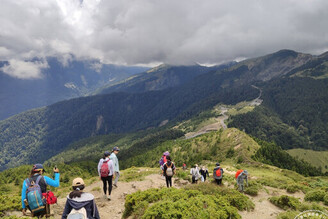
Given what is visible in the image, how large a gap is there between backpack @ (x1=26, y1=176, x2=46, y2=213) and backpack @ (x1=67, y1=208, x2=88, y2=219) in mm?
3215

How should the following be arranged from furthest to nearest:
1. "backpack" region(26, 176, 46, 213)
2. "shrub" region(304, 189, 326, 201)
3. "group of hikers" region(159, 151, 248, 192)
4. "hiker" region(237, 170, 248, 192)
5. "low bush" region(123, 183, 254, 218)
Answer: "hiker" region(237, 170, 248, 192) < "shrub" region(304, 189, 326, 201) < "group of hikers" region(159, 151, 248, 192) < "low bush" region(123, 183, 254, 218) < "backpack" region(26, 176, 46, 213)

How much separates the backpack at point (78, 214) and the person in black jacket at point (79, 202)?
0.34ft

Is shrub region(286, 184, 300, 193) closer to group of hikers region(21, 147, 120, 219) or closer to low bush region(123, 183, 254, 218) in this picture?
low bush region(123, 183, 254, 218)

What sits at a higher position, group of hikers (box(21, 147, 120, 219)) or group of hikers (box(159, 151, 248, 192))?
group of hikers (box(21, 147, 120, 219))

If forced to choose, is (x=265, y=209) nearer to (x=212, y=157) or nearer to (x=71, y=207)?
(x=71, y=207)

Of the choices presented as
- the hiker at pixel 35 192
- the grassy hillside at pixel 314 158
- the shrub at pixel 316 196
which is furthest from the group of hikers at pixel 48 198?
the grassy hillside at pixel 314 158

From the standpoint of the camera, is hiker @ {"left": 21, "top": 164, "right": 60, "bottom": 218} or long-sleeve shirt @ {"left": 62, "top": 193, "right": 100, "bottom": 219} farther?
hiker @ {"left": 21, "top": 164, "right": 60, "bottom": 218}

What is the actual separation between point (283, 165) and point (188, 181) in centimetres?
5125

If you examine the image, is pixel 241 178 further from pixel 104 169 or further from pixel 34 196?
pixel 34 196

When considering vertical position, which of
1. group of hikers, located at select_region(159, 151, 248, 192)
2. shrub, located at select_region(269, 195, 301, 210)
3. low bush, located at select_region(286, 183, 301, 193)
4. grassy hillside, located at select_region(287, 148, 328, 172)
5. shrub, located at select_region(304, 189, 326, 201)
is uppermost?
group of hikers, located at select_region(159, 151, 248, 192)

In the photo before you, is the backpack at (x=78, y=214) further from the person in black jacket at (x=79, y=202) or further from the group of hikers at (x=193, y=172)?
the group of hikers at (x=193, y=172)

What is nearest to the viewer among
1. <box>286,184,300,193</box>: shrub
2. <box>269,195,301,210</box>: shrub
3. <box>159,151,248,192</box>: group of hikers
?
A: <box>269,195,301,210</box>: shrub

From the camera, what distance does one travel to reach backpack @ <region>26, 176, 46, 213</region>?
8.57 m

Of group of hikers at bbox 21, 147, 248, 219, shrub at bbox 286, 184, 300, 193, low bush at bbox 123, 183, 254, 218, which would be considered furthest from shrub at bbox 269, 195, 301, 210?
group of hikers at bbox 21, 147, 248, 219
